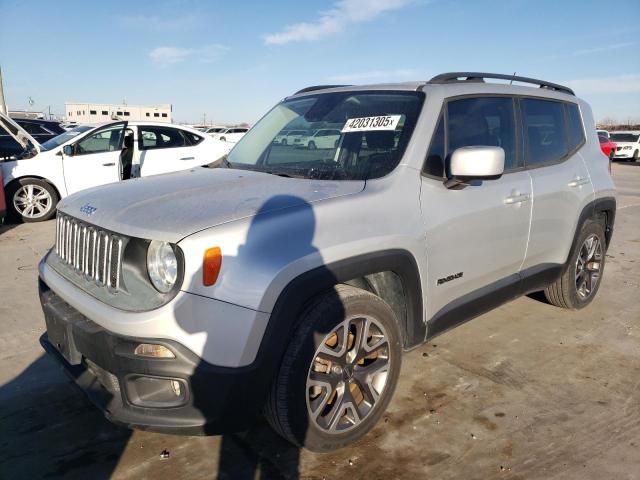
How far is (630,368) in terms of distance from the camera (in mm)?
3537

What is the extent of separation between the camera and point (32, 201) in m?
8.38

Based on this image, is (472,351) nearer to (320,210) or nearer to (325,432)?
(325,432)

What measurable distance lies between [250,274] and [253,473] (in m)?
1.04

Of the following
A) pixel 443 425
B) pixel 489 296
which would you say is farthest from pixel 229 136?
pixel 443 425

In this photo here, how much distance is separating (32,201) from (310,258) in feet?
25.4

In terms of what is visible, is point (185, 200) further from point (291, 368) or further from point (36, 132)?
point (36, 132)

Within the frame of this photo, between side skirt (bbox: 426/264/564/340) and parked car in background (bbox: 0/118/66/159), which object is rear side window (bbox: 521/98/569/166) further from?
parked car in background (bbox: 0/118/66/159)

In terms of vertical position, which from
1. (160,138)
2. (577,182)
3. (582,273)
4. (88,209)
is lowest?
(582,273)

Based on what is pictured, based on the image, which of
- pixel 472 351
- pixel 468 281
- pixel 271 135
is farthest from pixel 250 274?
pixel 472 351

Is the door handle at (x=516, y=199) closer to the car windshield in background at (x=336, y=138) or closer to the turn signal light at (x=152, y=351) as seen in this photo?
the car windshield in background at (x=336, y=138)

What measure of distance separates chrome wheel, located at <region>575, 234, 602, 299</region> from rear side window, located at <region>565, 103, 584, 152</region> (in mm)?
833

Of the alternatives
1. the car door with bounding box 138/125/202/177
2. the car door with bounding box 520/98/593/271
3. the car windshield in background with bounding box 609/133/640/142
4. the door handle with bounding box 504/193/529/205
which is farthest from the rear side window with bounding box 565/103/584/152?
the car windshield in background with bounding box 609/133/640/142

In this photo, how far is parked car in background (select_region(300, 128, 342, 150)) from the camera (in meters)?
3.24

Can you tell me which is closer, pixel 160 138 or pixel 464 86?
pixel 464 86
